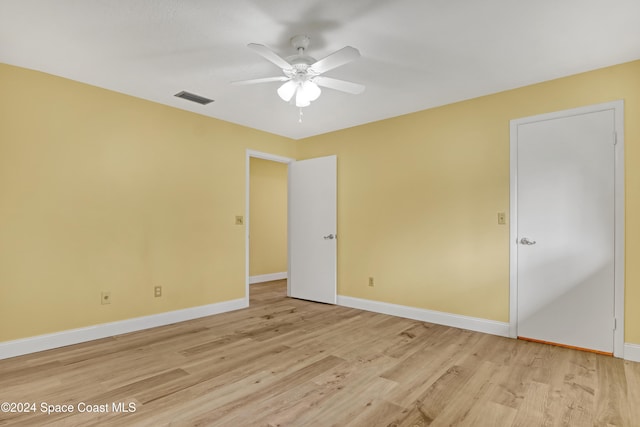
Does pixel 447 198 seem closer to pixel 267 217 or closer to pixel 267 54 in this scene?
pixel 267 54

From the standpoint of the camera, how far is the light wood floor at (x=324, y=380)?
1.94m

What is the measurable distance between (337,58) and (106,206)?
2696 mm

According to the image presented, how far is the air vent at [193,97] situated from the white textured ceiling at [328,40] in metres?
0.09

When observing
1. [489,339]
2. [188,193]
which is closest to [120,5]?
[188,193]

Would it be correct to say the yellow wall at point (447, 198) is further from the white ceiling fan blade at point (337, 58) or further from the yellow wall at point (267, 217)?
the yellow wall at point (267, 217)

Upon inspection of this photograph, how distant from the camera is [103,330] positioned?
3.24 metres

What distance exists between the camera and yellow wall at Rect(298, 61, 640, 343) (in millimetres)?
2857

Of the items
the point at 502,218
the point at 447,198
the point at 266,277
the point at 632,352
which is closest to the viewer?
the point at 632,352

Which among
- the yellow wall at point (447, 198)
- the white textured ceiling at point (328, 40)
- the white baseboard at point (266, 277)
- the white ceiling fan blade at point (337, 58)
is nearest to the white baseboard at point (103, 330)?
the yellow wall at point (447, 198)

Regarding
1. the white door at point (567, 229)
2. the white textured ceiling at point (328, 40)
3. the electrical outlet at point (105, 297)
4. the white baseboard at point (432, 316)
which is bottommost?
the white baseboard at point (432, 316)

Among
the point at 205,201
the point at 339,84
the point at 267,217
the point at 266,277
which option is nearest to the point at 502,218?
the point at 339,84

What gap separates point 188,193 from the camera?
13.0ft

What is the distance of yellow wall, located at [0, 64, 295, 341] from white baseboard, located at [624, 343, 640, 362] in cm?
399

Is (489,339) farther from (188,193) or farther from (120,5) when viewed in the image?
(120,5)
